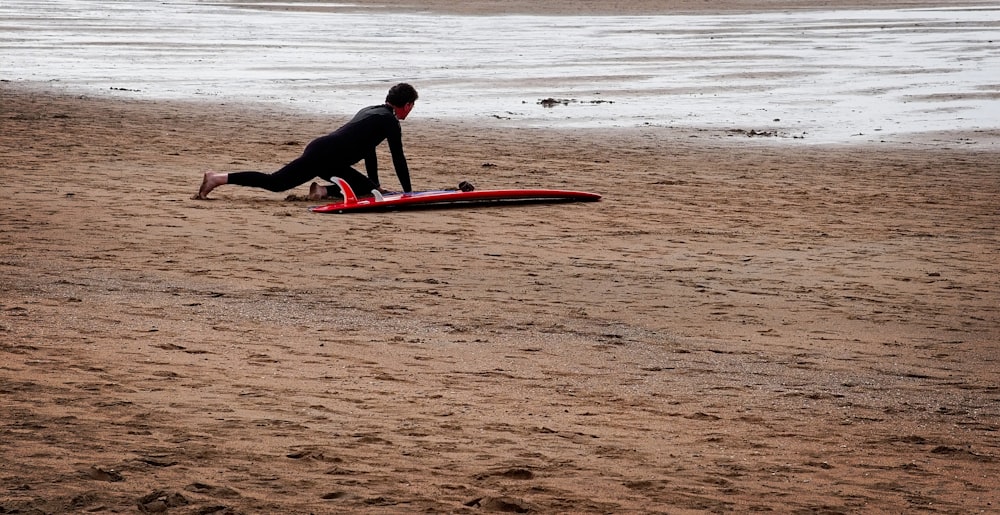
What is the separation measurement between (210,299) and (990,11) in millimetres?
42397

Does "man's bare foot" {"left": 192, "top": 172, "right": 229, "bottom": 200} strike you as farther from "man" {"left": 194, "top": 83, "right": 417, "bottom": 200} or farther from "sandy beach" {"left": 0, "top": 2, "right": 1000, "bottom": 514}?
"sandy beach" {"left": 0, "top": 2, "right": 1000, "bottom": 514}

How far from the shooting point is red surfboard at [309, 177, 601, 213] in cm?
1191

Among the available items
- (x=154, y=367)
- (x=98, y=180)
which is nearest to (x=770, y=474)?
(x=154, y=367)

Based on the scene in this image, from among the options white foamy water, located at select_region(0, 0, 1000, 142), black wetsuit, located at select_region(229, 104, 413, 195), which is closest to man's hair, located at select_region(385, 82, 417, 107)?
black wetsuit, located at select_region(229, 104, 413, 195)

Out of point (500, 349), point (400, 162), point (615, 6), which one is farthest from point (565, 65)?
point (615, 6)

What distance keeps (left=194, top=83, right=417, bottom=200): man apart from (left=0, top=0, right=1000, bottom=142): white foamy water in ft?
22.8

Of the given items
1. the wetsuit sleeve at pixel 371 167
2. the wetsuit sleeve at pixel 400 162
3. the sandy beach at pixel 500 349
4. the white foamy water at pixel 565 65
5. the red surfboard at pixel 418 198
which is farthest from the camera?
the white foamy water at pixel 565 65

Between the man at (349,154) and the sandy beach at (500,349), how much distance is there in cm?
28

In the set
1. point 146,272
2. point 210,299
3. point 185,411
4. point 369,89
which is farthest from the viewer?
point 369,89

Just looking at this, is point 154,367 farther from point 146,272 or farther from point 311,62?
point 311,62

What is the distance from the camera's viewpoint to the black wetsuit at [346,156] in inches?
485

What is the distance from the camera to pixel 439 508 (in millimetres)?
5141

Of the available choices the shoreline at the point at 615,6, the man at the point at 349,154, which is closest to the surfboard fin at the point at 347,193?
the man at the point at 349,154

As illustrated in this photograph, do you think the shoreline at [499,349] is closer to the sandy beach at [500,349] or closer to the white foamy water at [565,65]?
the sandy beach at [500,349]
